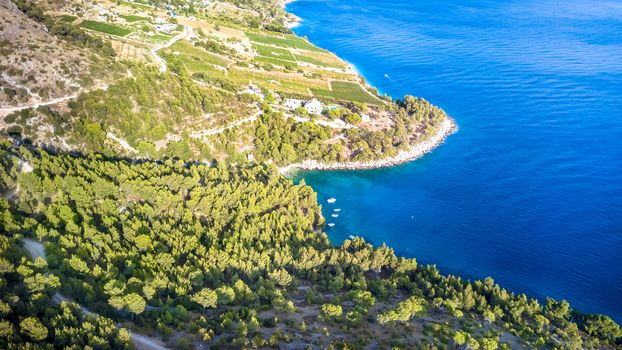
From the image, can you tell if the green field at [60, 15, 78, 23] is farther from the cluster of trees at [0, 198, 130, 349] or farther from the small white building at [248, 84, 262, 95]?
the cluster of trees at [0, 198, 130, 349]

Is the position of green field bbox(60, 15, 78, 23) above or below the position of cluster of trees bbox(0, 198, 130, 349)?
above

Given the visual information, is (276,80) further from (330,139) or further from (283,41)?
(283,41)

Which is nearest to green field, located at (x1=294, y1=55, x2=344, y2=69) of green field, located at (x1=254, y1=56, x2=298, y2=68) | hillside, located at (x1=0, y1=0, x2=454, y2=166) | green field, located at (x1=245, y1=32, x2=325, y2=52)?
hillside, located at (x1=0, y1=0, x2=454, y2=166)

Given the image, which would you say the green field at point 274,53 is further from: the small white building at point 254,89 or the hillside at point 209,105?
the small white building at point 254,89

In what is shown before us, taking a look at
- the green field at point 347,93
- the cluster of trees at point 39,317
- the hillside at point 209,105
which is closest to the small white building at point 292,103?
the hillside at point 209,105

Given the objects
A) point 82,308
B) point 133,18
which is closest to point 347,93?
point 133,18

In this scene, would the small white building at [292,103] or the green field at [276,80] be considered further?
the green field at [276,80]
